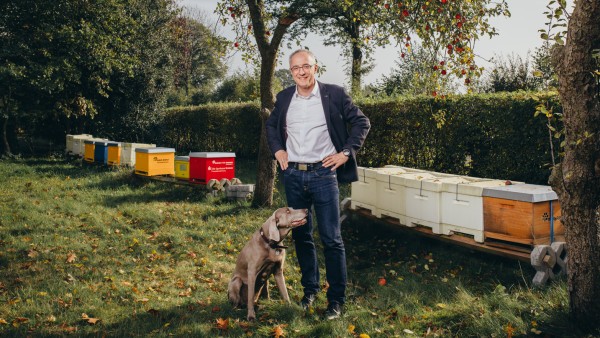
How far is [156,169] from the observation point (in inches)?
485

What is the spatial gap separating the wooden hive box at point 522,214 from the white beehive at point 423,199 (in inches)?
26.7

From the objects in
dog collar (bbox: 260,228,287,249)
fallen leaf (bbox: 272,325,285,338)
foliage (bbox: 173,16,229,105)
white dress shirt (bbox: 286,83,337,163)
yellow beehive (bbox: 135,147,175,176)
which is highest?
foliage (bbox: 173,16,229,105)

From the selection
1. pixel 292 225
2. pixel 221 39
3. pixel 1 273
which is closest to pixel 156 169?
pixel 221 39

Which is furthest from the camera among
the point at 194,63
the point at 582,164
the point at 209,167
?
the point at 194,63

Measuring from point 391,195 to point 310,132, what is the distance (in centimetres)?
293

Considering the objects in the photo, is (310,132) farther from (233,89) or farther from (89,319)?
(233,89)

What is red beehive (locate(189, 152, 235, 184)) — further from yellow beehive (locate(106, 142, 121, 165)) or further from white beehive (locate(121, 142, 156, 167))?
yellow beehive (locate(106, 142, 121, 165))

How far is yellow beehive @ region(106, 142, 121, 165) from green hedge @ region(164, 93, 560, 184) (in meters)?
6.74

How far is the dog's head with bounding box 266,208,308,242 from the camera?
4.72m

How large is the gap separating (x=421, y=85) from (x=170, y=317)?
4.54m

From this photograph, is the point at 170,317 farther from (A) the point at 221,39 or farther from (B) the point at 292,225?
(A) the point at 221,39

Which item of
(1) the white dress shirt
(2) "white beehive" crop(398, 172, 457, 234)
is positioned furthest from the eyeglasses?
(2) "white beehive" crop(398, 172, 457, 234)

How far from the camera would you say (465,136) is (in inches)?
407

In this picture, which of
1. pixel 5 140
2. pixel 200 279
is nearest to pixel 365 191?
pixel 200 279
